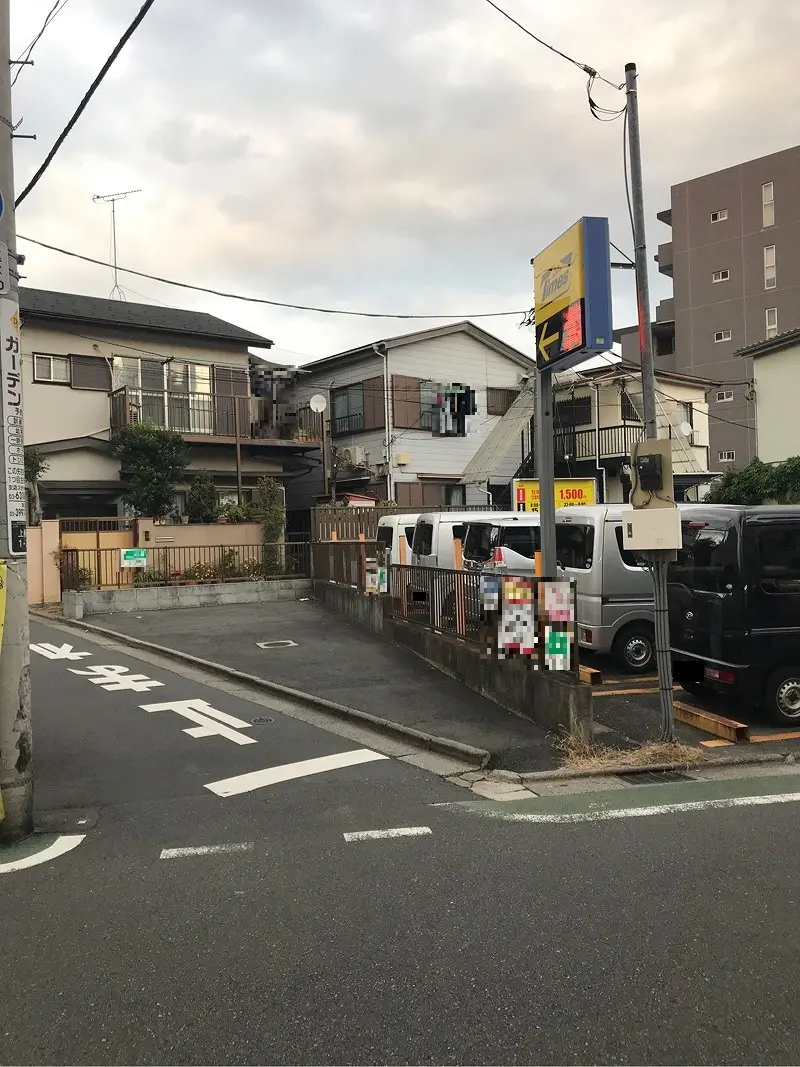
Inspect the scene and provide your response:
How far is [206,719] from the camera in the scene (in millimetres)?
8516

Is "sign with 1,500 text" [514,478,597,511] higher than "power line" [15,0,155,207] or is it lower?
lower

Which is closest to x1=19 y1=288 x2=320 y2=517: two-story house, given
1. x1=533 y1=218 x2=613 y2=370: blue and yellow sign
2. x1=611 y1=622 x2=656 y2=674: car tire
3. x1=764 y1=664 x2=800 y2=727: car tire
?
x1=611 y1=622 x2=656 y2=674: car tire

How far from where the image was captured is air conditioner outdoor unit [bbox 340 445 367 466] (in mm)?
25141

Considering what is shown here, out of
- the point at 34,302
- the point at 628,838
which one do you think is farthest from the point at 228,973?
the point at 34,302

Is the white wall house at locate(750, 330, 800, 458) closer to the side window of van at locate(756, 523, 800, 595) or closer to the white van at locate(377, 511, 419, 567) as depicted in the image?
the white van at locate(377, 511, 419, 567)

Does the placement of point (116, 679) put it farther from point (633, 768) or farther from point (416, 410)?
point (416, 410)

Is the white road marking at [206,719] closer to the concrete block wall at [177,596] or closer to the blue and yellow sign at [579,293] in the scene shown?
the blue and yellow sign at [579,293]

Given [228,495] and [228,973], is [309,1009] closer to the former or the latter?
[228,973]

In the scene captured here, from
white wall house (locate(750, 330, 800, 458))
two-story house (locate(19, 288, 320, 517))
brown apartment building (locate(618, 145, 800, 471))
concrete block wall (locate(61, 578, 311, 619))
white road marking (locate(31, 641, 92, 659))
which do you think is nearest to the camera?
white road marking (locate(31, 641, 92, 659))

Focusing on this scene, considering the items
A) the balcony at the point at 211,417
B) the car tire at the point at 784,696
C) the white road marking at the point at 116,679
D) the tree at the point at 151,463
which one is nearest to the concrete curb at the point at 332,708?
the white road marking at the point at 116,679

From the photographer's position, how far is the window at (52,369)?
2145 centimetres

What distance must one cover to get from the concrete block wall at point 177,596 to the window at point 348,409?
8.17 metres

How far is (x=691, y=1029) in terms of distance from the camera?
2.96 meters

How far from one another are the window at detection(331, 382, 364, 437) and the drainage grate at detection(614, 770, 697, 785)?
787 inches
